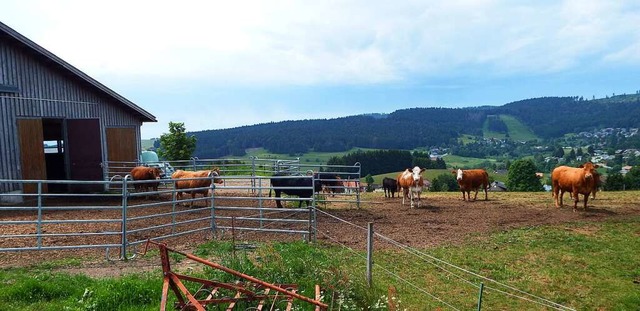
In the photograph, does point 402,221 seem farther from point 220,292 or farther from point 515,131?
point 515,131

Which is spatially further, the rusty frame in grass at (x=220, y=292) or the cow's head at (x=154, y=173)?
the cow's head at (x=154, y=173)

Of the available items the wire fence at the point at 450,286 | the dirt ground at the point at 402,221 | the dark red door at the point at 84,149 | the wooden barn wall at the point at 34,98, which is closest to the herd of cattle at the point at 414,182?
the dirt ground at the point at 402,221

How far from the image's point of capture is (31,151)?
14859 mm

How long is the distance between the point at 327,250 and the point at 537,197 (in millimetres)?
12523

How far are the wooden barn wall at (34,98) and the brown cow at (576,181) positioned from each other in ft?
59.7

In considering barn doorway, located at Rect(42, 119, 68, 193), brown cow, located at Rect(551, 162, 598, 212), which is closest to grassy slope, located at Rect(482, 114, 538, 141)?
brown cow, located at Rect(551, 162, 598, 212)

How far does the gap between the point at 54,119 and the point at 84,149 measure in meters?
1.62

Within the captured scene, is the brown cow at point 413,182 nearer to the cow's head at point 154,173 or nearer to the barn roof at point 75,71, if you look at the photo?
the cow's head at point 154,173

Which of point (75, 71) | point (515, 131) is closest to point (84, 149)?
point (75, 71)

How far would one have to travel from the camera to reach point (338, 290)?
5.16m

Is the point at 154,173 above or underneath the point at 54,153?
underneath

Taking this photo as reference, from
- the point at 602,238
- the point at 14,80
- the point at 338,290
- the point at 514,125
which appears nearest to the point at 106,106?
the point at 14,80

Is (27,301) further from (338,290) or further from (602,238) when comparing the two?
(602,238)

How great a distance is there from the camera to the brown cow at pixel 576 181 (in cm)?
1324
